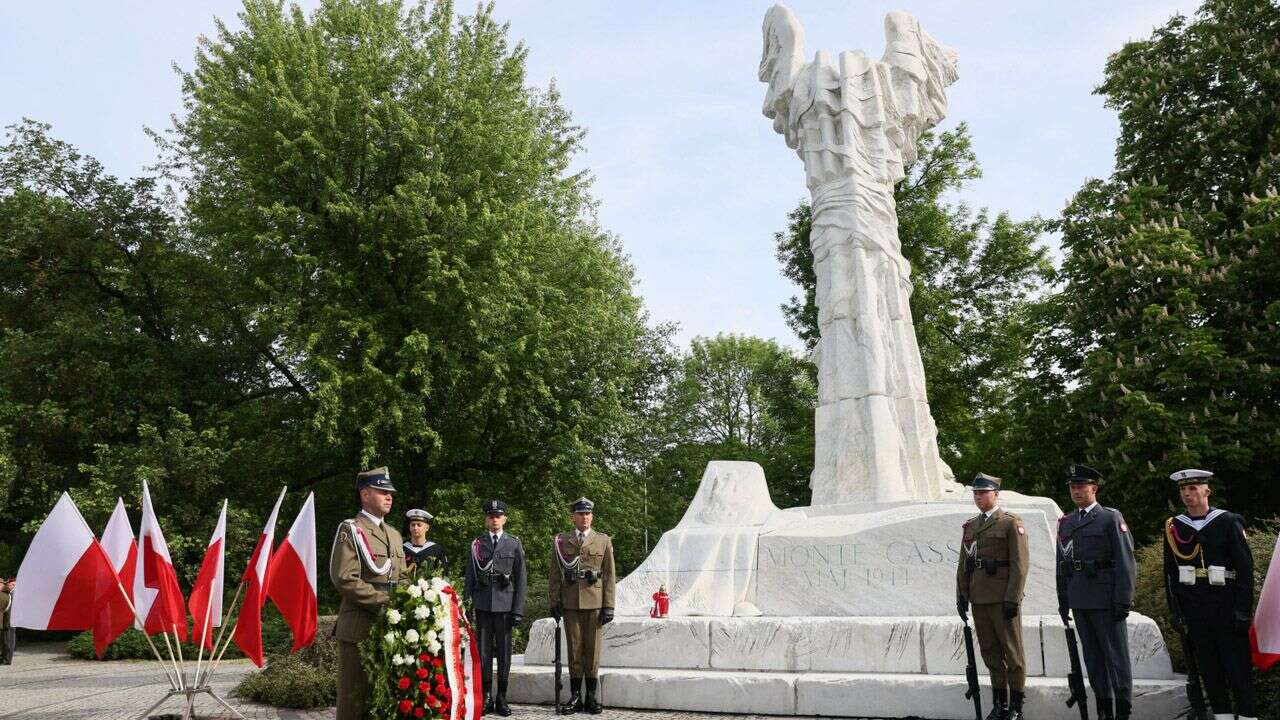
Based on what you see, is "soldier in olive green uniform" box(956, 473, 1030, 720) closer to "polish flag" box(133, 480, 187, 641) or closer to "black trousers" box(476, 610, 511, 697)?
"black trousers" box(476, 610, 511, 697)

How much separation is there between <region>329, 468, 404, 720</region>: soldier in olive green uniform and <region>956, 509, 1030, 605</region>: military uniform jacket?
3.99 m

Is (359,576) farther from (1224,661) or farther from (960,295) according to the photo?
(960,295)

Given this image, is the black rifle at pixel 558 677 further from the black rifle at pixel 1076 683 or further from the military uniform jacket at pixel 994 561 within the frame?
the black rifle at pixel 1076 683

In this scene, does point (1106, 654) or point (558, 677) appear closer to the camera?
point (1106, 654)

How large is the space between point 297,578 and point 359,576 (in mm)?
1540

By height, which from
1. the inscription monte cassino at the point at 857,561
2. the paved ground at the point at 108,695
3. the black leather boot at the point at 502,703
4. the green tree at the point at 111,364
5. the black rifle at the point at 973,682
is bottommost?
the paved ground at the point at 108,695

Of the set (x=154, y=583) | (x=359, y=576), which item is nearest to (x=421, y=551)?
(x=359, y=576)

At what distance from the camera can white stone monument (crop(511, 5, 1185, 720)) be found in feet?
24.7

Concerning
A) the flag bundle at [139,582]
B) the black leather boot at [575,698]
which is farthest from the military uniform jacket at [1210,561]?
the flag bundle at [139,582]

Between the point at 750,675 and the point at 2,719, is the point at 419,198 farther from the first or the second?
the point at 750,675

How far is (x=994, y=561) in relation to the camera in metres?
6.81

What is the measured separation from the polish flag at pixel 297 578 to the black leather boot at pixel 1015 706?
4.88 metres

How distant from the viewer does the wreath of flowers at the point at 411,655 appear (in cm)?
534

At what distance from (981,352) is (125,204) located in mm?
21018
